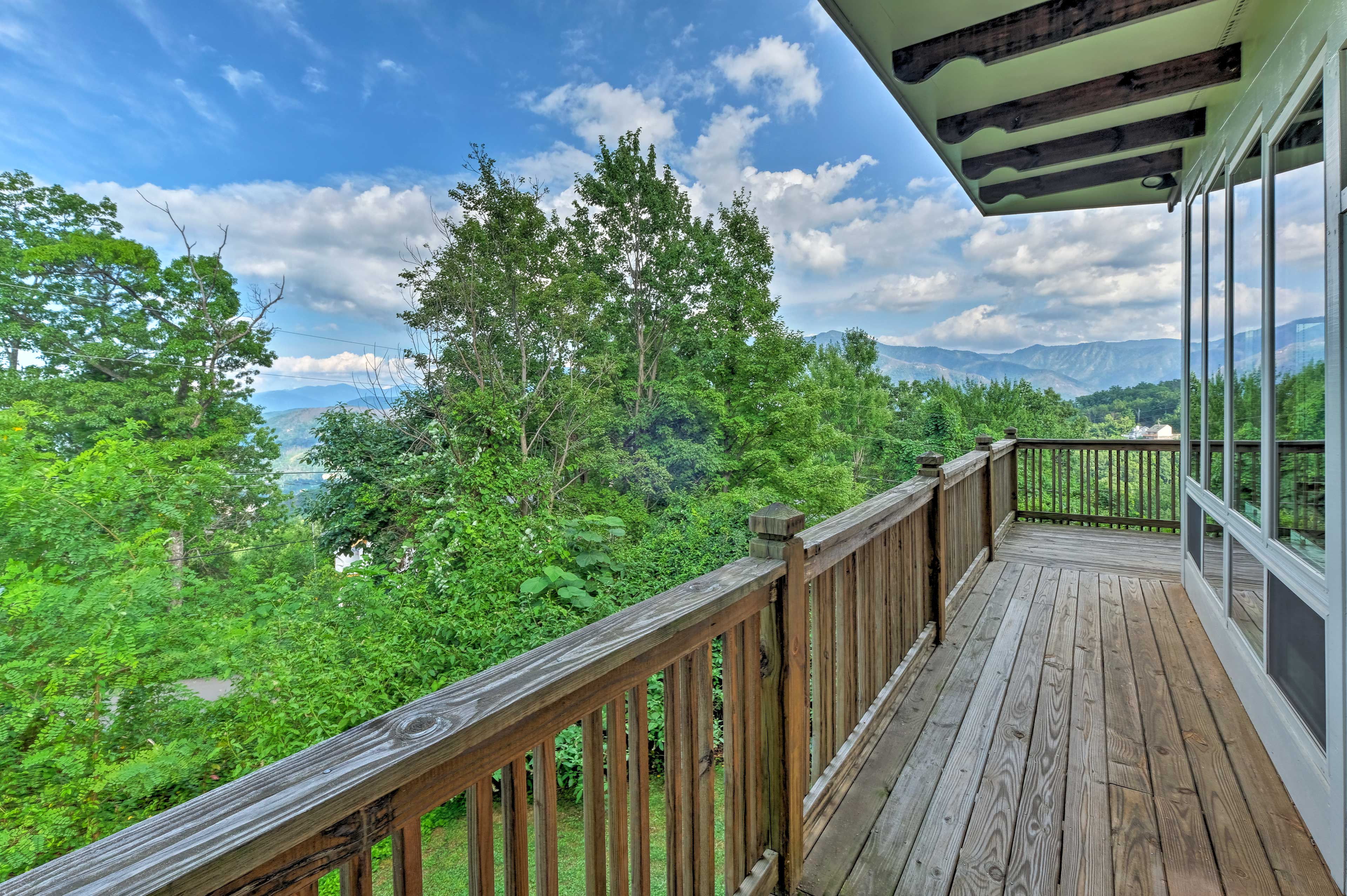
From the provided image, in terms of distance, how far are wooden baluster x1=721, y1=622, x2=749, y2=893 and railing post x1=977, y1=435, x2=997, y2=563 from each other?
3.10 m

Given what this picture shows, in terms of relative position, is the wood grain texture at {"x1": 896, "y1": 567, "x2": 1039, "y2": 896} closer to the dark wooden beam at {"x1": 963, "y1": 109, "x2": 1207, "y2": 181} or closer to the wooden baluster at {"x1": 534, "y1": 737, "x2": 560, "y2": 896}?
the wooden baluster at {"x1": 534, "y1": 737, "x2": 560, "y2": 896}

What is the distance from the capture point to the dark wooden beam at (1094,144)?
8.91 ft

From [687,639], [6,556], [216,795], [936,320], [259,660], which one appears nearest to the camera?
[216,795]

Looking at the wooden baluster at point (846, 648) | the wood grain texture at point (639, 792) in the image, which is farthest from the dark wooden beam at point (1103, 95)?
the wood grain texture at point (639, 792)

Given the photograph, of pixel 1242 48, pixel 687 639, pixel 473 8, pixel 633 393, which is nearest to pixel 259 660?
pixel 687 639

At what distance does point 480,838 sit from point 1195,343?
3.99 metres

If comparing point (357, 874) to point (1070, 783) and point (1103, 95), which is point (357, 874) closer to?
point (1070, 783)

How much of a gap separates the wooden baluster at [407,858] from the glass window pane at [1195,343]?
12.2ft

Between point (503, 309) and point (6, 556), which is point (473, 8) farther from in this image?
point (6, 556)

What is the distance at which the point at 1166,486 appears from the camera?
196 inches

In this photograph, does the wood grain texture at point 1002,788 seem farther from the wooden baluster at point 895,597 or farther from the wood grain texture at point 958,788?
the wooden baluster at point 895,597

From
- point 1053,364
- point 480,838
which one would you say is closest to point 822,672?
point 480,838

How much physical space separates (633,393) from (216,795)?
12.4 m

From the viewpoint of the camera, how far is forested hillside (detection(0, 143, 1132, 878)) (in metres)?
4.32
